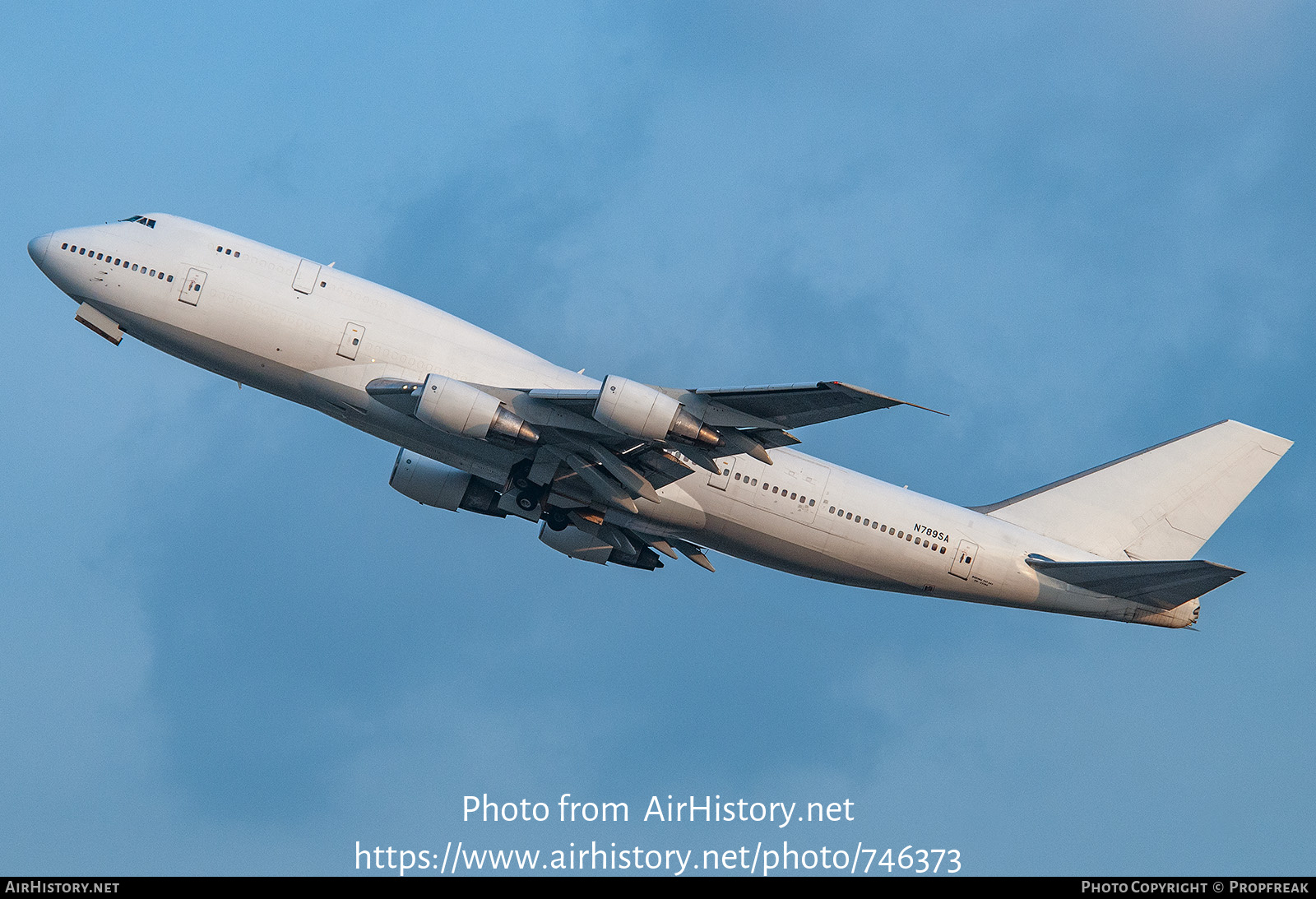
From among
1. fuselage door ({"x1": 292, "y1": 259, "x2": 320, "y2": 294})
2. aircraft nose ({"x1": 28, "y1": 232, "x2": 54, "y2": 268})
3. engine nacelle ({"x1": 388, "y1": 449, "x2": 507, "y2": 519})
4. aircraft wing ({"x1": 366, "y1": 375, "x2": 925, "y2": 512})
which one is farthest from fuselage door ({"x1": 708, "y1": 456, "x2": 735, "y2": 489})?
aircraft nose ({"x1": 28, "y1": 232, "x2": 54, "y2": 268})

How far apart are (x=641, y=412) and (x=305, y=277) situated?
10417mm

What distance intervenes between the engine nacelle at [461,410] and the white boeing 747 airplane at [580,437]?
48 millimetres

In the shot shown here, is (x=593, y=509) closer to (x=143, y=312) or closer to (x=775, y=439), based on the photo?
(x=775, y=439)

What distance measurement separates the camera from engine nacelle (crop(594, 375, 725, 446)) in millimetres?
31391

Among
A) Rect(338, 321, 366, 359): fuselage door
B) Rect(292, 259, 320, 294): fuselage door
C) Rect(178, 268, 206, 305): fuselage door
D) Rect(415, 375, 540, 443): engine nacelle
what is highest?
Rect(292, 259, 320, 294): fuselage door

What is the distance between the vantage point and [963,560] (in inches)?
1459

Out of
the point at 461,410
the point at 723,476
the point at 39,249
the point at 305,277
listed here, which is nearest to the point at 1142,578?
the point at 723,476

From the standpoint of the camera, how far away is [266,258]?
3450 cm

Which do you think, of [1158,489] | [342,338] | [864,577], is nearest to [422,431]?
[342,338]

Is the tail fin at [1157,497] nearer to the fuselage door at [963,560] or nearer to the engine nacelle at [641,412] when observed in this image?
the fuselage door at [963,560]

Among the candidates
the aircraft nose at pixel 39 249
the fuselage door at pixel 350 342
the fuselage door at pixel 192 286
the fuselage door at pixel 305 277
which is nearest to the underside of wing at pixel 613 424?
the fuselage door at pixel 350 342

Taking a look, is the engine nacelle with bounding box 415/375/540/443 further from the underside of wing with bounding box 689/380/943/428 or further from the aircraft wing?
the underside of wing with bounding box 689/380/943/428

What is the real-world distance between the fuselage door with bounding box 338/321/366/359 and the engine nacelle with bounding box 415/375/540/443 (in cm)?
248

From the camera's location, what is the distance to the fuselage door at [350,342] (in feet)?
111
